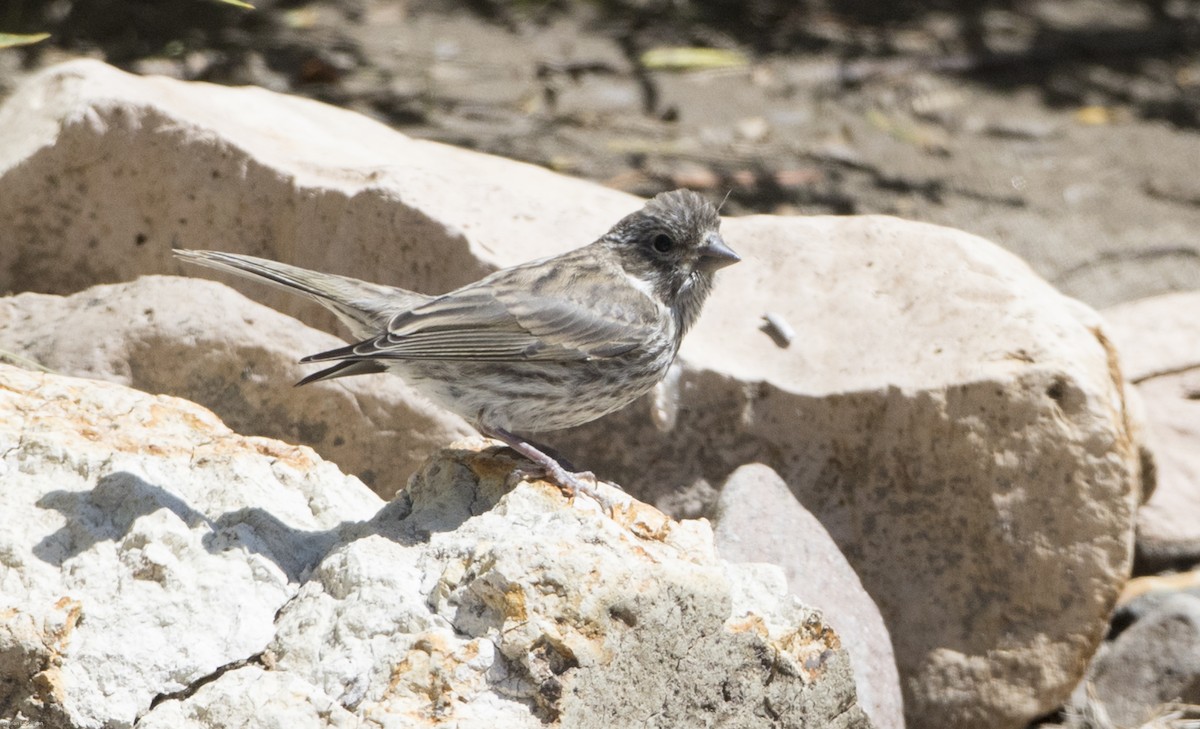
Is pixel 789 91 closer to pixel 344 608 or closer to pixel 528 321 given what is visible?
pixel 528 321

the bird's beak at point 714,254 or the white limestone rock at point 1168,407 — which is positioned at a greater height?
the bird's beak at point 714,254

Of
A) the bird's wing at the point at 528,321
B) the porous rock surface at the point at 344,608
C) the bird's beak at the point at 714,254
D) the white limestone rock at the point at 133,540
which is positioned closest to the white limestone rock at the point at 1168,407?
the bird's beak at the point at 714,254

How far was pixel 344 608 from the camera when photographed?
3.21m

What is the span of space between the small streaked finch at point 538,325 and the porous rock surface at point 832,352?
44 centimetres

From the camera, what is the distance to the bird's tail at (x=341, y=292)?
13.9 feet

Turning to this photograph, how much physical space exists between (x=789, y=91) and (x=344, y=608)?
6864mm

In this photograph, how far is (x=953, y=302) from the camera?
5004mm

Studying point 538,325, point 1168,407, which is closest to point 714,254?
point 538,325

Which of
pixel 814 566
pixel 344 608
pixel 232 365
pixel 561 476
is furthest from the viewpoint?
pixel 232 365

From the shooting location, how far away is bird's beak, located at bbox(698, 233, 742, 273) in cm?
455

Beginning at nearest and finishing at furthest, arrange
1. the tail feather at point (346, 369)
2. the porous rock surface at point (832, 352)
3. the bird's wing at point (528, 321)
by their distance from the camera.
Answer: the tail feather at point (346, 369) → the bird's wing at point (528, 321) → the porous rock surface at point (832, 352)

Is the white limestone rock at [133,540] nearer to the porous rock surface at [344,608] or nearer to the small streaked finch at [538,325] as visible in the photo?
the porous rock surface at [344,608]

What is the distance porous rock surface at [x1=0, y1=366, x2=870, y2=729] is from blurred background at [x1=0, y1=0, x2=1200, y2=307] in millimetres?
4591

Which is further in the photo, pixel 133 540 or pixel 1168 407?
pixel 1168 407
